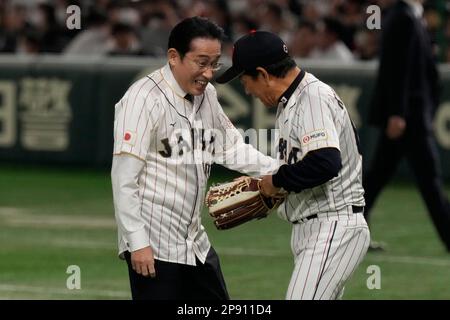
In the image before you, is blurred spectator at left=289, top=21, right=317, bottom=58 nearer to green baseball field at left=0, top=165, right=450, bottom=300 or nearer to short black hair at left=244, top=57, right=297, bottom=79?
green baseball field at left=0, top=165, right=450, bottom=300

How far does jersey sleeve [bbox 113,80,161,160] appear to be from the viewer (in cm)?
663

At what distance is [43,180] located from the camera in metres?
16.9

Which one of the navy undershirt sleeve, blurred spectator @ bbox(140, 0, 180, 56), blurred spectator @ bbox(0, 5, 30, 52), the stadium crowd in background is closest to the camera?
the navy undershirt sleeve

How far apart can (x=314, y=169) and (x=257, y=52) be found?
0.68 m

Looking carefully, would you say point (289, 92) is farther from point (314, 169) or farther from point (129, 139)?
point (129, 139)

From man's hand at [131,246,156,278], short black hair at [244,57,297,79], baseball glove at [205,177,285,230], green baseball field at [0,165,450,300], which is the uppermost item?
short black hair at [244,57,297,79]

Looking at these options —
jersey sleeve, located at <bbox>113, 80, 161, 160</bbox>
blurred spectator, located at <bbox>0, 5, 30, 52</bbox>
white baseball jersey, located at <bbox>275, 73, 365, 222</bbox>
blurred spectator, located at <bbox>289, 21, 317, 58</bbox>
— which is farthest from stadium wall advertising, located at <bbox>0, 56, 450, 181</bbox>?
white baseball jersey, located at <bbox>275, 73, 365, 222</bbox>

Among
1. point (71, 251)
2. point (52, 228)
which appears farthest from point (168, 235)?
point (52, 228)

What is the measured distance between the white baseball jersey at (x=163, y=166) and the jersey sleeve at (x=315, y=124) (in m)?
0.64

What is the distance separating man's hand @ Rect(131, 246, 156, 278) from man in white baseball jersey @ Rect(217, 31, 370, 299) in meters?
0.70

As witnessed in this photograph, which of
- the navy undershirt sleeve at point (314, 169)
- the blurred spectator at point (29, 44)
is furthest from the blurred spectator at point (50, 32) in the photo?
the navy undershirt sleeve at point (314, 169)

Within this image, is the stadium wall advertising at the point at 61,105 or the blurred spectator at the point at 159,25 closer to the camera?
the stadium wall advertising at the point at 61,105

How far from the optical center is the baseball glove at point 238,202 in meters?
7.06

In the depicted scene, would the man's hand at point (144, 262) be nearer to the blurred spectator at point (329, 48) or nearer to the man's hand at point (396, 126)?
the man's hand at point (396, 126)
